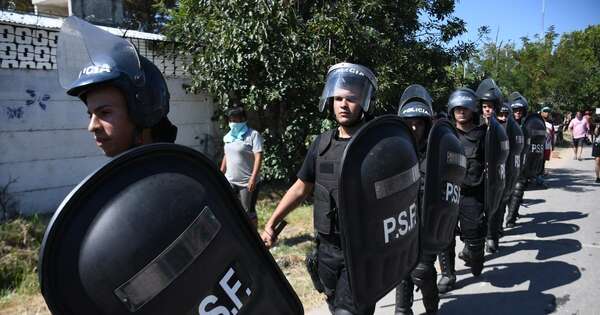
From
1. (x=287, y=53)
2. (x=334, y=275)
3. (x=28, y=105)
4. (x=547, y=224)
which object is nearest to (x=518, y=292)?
(x=334, y=275)

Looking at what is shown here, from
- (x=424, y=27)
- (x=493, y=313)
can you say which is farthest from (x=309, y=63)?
(x=493, y=313)

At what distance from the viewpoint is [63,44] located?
1.48m

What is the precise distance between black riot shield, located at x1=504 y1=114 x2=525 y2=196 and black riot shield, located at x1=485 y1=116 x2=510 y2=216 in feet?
1.58

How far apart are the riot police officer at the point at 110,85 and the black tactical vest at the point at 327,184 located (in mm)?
1123

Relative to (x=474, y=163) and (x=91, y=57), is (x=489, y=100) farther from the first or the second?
(x=91, y=57)

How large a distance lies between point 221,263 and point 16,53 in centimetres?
552

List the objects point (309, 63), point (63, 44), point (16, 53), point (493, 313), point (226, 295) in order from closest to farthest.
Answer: point (226, 295), point (63, 44), point (493, 313), point (16, 53), point (309, 63)

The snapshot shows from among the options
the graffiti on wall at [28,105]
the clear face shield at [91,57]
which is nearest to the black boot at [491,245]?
the clear face shield at [91,57]

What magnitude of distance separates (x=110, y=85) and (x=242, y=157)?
155 inches

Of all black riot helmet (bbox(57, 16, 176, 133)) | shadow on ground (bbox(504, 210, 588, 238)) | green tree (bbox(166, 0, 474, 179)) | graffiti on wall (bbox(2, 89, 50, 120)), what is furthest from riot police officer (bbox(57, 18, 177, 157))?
shadow on ground (bbox(504, 210, 588, 238))

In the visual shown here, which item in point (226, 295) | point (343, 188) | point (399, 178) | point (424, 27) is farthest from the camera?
point (424, 27)

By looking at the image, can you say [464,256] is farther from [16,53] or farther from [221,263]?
[16,53]

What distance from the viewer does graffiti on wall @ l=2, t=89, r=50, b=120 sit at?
5449 millimetres

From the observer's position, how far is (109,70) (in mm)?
1336
